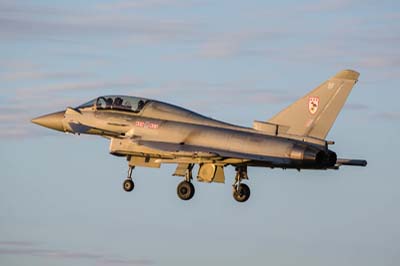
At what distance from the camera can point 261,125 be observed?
286 ft

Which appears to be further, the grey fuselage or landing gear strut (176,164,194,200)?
landing gear strut (176,164,194,200)

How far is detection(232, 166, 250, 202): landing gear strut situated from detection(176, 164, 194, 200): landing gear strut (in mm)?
1744

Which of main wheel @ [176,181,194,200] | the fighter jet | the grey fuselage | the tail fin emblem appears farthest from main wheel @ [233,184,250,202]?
the tail fin emblem

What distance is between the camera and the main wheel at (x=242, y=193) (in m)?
88.0

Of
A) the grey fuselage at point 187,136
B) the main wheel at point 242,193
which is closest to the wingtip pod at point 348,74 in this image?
the grey fuselage at point 187,136

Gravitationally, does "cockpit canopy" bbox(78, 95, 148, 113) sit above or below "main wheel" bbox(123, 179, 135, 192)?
above

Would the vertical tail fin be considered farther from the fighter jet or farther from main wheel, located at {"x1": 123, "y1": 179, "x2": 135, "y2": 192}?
main wheel, located at {"x1": 123, "y1": 179, "x2": 135, "y2": 192}

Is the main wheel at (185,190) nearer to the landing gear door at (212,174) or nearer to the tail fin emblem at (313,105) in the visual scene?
the landing gear door at (212,174)

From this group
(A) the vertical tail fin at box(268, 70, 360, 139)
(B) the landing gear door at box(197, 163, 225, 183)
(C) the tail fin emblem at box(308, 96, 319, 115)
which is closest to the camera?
(A) the vertical tail fin at box(268, 70, 360, 139)

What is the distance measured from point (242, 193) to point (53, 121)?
351 inches

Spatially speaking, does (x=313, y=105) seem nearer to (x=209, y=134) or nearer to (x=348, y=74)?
(x=348, y=74)

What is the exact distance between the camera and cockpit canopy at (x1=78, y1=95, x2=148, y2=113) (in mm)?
90062

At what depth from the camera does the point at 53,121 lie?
300ft

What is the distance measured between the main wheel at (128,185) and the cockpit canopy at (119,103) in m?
2.89
